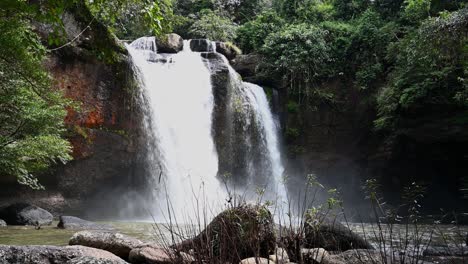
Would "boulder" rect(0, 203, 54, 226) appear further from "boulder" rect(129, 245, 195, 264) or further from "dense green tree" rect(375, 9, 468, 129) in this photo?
"dense green tree" rect(375, 9, 468, 129)

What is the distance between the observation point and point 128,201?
49.8 ft

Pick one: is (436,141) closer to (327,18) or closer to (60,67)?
(327,18)

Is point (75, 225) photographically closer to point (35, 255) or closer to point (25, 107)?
point (25, 107)

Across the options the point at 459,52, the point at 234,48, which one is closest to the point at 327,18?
the point at 234,48

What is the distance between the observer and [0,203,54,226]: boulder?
10.9m

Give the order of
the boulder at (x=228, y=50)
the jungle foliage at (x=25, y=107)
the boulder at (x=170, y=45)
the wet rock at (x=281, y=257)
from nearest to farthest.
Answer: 1. the wet rock at (x=281, y=257)
2. the jungle foliage at (x=25, y=107)
3. the boulder at (x=170, y=45)
4. the boulder at (x=228, y=50)

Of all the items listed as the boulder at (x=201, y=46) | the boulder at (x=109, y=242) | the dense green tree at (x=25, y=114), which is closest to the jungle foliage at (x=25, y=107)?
the dense green tree at (x=25, y=114)

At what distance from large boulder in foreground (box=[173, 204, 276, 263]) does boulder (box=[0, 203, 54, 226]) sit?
8.30 metres

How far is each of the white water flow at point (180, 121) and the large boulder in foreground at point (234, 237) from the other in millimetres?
10672

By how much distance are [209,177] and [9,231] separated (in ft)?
25.7

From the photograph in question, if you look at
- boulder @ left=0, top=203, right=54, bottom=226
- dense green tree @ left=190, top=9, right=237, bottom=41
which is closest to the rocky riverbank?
boulder @ left=0, top=203, right=54, bottom=226

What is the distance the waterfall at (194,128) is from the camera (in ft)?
50.0

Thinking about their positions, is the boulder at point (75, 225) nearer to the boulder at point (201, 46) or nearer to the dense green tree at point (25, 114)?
the dense green tree at point (25, 114)

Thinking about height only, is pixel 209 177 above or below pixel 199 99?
below
